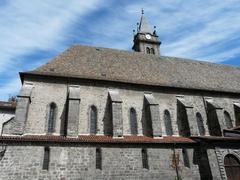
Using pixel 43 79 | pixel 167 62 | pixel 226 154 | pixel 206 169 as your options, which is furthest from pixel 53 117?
pixel 167 62

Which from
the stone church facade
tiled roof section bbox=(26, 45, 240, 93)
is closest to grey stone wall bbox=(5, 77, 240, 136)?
the stone church facade

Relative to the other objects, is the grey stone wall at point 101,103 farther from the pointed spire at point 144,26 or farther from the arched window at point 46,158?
the pointed spire at point 144,26

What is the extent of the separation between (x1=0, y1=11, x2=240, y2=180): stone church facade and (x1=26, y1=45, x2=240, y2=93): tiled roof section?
0.10 m

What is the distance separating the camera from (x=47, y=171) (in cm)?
1284

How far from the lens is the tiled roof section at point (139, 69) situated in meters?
18.0

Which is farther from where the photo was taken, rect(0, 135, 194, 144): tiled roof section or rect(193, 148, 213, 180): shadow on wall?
rect(193, 148, 213, 180): shadow on wall

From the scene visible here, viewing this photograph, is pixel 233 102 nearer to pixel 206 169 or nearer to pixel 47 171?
pixel 206 169

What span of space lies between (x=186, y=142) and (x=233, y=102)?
801cm

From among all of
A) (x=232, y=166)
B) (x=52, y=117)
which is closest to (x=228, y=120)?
(x=232, y=166)

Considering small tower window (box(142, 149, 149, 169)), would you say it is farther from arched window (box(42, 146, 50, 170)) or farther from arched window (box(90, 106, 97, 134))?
arched window (box(42, 146, 50, 170))

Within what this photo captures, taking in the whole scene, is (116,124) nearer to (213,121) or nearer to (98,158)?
(98,158)

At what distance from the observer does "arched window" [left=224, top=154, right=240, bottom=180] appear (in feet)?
50.1

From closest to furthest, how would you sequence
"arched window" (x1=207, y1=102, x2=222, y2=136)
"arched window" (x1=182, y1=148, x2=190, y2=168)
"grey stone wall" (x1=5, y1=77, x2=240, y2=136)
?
"grey stone wall" (x1=5, y1=77, x2=240, y2=136) < "arched window" (x1=182, y1=148, x2=190, y2=168) < "arched window" (x1=207, y1=102, x2=222, y2=136)

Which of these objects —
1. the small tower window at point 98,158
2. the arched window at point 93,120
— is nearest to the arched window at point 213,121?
the arched window at point 93,120
